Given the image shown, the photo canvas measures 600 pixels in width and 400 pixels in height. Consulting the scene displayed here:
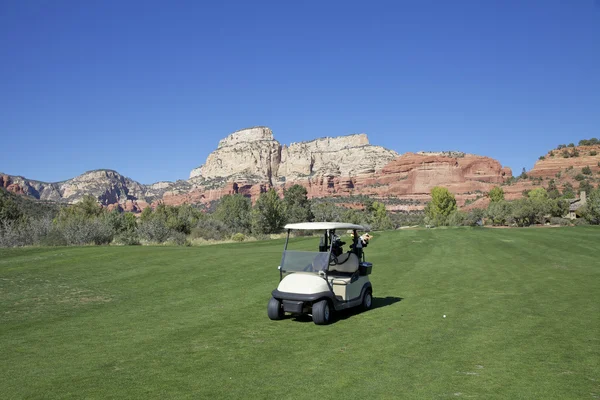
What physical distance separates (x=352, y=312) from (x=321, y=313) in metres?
1.93

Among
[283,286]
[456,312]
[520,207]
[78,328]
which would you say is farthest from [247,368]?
[520,207]

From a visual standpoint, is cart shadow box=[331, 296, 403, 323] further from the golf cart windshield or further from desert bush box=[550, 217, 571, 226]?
desert bush box=[550, 217, 571, 226]

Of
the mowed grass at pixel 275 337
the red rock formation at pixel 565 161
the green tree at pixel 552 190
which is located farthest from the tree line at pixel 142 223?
the red rock formation at pixel 565 161

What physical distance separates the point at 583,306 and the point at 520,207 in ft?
214

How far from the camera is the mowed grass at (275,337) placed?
21.8 ft

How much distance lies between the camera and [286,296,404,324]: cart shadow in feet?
37.6

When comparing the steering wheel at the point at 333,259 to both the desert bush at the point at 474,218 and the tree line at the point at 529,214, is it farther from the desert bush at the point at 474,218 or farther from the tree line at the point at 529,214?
the desert bush at the point at 474,218

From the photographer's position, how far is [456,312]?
38.1ft

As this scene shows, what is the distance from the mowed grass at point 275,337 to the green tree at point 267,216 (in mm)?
40390

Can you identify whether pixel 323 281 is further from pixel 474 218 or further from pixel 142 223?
pixel 474 218

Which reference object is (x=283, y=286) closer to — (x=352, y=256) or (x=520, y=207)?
(x=352, y=256)

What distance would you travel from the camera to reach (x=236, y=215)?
68.7m

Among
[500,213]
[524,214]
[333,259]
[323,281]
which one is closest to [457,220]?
[500,213]

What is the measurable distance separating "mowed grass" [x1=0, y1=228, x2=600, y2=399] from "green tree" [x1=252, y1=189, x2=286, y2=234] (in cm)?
4039
